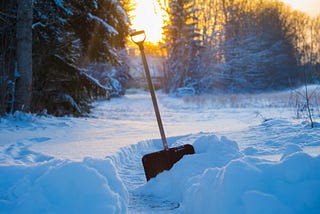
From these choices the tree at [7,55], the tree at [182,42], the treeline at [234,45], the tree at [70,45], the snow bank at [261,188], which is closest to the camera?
the snow bank at [261,188]

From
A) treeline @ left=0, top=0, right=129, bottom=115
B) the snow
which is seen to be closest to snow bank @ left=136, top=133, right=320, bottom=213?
treeline @ left=0, top=0, right=129, bottom=115

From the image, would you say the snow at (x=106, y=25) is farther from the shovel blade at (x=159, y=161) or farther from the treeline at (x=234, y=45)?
the treeline at (x=234, y=45)

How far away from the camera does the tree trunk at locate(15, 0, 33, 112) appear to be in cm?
571

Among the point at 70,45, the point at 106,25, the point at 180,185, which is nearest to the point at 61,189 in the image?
the point at 180,185

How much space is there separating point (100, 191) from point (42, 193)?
39 centimetres

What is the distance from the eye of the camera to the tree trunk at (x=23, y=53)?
571 cm

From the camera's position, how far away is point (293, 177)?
1.66 m

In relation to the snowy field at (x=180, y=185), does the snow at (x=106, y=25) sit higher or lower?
higher

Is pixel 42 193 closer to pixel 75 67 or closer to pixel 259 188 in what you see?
pixel 259 188

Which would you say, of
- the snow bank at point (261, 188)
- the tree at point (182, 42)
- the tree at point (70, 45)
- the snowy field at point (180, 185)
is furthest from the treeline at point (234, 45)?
the snow bank at point (261, 188)

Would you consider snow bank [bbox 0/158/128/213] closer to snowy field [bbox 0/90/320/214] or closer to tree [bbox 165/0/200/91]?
snowy field [bbox 0/90/320/214]

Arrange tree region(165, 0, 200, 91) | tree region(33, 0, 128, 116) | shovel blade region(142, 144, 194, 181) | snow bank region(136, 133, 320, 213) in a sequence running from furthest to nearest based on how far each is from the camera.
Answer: tree region(165, 0, 200, 91) → tree region(33, 0, 128, 116) → shovel blade region(142, 144, 194, 181) → snow bank region(136, 133, 320, 213)

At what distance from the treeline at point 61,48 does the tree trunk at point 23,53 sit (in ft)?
0.10

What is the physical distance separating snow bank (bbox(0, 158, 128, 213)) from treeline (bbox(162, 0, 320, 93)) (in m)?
Answer: 28.2
